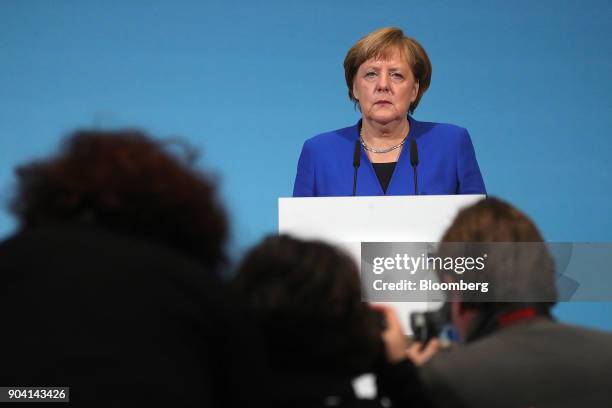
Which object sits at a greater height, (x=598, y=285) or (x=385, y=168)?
(x=385, y=168)

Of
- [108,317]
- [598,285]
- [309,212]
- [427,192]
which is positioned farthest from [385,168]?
[108,317]

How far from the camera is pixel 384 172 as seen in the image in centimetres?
238

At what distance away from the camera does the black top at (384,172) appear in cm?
234

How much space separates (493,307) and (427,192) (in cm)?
100

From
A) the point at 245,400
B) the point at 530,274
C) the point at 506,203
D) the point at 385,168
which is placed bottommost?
the point at 245,400

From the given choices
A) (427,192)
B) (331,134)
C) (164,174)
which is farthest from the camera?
(331,134)

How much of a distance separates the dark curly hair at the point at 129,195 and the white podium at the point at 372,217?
792 mm

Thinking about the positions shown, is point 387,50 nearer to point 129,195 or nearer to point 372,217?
point 372,217

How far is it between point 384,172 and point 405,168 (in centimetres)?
7

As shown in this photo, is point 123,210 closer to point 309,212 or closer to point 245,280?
point 245,280

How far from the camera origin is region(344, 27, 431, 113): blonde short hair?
2.50m

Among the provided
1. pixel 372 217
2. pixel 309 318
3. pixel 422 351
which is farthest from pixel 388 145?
pixel 309 318

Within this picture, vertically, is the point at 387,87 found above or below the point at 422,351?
above

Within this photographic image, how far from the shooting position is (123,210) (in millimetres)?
954
